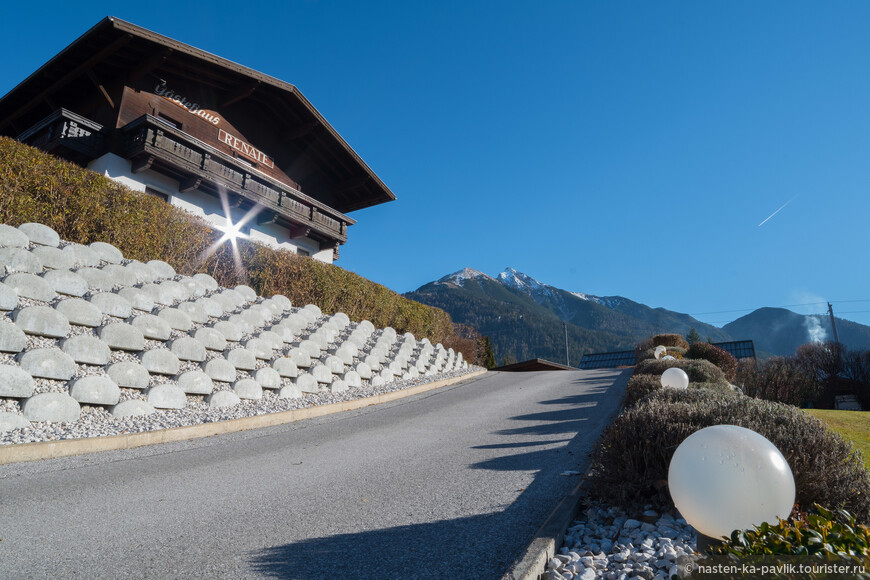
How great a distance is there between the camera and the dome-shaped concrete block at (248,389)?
8.47 m

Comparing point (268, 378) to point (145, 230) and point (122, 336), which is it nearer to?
point (122, 336)

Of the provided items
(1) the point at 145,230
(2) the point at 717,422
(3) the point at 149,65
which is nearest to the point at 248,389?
(1) the point at 145,230

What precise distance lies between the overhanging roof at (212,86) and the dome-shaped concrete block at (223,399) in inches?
490

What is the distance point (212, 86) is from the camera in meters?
18.5

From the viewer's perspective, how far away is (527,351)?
129 m

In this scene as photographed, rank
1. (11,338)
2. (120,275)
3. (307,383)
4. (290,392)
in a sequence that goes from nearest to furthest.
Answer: (11,338), (120,275), (290,392), (307,383)

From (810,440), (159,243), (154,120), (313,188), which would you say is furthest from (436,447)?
(313,188)

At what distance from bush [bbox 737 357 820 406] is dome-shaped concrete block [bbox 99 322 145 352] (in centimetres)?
3083

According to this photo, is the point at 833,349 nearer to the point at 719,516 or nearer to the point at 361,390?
the point at 361,390

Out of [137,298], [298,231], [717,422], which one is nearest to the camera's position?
[717,422]

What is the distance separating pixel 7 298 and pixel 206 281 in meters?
3.61

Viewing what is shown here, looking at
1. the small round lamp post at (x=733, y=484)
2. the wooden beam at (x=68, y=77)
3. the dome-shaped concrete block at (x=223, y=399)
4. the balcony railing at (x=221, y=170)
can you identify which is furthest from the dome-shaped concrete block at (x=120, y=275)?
the wooden beam at (x=68, y=77)

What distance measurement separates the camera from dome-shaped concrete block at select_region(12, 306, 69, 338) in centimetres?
634

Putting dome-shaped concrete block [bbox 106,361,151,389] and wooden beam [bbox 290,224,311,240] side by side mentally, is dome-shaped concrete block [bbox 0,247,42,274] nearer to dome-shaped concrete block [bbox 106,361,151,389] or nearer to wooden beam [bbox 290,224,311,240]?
dome-shaped concrete block [bbox 106,361,151,389]
